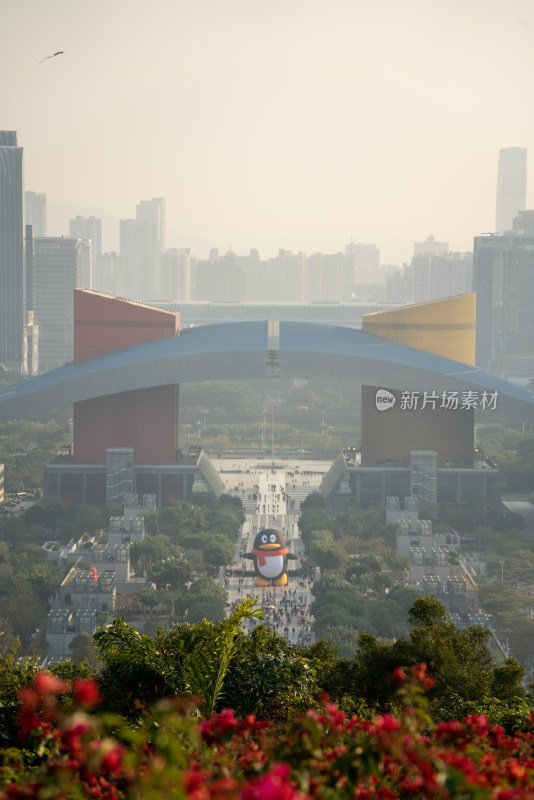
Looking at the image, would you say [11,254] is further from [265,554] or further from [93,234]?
[93,234]

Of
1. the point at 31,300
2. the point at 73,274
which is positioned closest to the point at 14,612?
the point at 31,300

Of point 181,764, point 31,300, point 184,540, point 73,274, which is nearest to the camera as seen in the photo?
point 181,764

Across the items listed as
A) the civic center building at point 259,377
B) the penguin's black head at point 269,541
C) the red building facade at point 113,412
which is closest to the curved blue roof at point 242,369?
the civic center building at point 259,377

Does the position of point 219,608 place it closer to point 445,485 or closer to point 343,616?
point 343,616

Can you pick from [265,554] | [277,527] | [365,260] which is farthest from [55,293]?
[365,260]

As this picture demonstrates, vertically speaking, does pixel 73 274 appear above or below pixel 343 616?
above

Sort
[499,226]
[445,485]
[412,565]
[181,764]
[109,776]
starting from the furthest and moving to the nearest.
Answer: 1. [499,226]
2. [445,485]
3. [412,565]
4. [109,776]
5. [181,764]

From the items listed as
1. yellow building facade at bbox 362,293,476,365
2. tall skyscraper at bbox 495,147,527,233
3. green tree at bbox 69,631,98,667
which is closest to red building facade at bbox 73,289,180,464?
yellow building facade at bbox 362,293,476,365
